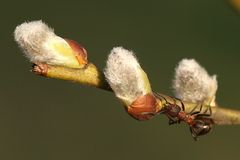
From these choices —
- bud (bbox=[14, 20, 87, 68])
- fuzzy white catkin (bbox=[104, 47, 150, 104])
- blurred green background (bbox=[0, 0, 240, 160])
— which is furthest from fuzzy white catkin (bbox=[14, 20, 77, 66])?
blurred green background (bbox=[0, 0, 240, 160])

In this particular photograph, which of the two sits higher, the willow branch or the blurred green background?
the blurred green background

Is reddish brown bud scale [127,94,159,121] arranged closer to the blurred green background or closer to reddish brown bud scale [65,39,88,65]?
reddish brown bud scale [65,39,88,65]

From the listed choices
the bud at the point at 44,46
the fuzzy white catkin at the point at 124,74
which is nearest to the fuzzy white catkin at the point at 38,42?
the bud at the point at 44,46

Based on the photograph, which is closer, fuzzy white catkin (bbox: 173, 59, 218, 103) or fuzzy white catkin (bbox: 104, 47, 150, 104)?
fuzzy white catkin (bbox: 104, 47, 150, 104)

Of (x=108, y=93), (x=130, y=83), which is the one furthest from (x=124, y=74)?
(x=108, y=93)

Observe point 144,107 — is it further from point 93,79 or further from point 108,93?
point 108,93

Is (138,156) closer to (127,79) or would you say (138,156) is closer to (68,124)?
(68,124)

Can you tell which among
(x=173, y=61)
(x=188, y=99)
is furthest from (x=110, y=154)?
(x=188, y=99)
